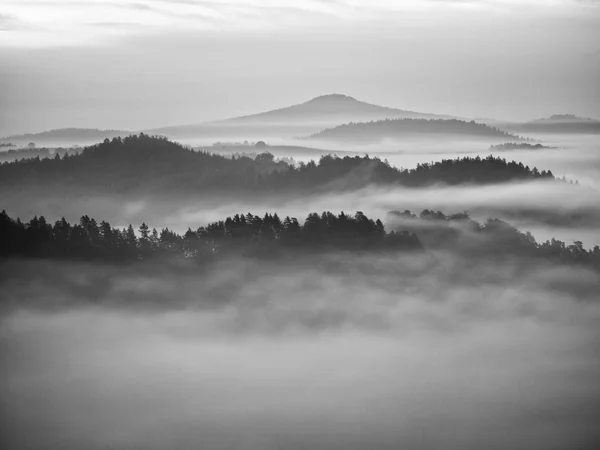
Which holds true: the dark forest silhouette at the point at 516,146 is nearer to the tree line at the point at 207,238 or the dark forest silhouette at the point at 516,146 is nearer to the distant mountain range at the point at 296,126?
the distant mountain range at the point at 296,126

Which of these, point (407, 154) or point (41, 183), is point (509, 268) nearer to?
point (407, 154)

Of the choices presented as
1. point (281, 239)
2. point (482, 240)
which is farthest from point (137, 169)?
point (482, 240)

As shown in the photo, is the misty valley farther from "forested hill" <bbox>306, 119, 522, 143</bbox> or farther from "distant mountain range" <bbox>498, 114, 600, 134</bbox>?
"forested hill" <bbox>306, 119, 522, 143</bbox>

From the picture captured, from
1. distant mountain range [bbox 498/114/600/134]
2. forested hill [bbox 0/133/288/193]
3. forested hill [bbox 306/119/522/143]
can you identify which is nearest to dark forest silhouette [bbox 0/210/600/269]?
forested hill [bbox 0/133/288/193]

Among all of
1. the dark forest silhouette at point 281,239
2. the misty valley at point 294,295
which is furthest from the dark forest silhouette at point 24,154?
the dark forest silhouette at point 281,239

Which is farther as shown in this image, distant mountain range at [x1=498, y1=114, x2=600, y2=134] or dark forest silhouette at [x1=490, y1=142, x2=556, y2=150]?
dark forest silhouette at [x1=490, y1=142, x2=556, y2=150]

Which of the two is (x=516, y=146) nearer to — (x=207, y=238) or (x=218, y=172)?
(x=218, y=172)
